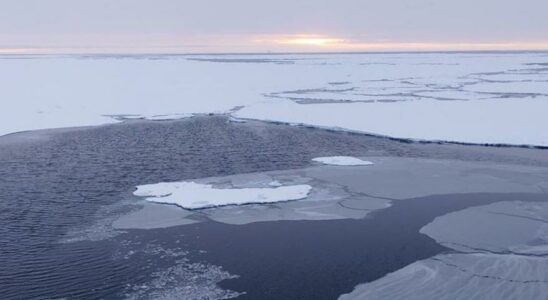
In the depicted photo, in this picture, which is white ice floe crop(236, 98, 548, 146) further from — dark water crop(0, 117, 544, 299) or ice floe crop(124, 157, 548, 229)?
ice floe crop(124, 157, 548, 229)

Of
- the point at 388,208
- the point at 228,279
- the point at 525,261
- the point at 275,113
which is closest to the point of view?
the point at 228,279

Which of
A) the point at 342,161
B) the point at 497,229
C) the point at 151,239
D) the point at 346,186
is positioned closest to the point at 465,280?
the point at 497,229

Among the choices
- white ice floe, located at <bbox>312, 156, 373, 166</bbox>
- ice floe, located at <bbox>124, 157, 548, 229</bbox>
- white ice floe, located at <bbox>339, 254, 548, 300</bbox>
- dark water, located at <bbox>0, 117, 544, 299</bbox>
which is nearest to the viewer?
white ice floe, located at <bbox>339, 254, 548, 300</bbox>

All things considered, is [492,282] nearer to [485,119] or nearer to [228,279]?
[228,279]

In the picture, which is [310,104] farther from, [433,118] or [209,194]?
[209,194]

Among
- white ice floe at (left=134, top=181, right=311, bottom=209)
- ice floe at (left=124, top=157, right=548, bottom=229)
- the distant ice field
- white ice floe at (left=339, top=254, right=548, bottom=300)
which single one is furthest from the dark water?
the distant ice field

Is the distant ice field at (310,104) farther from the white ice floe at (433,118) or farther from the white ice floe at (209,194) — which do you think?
the white ice floe at (209,194)

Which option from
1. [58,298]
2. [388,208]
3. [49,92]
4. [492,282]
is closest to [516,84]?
[49,92]
